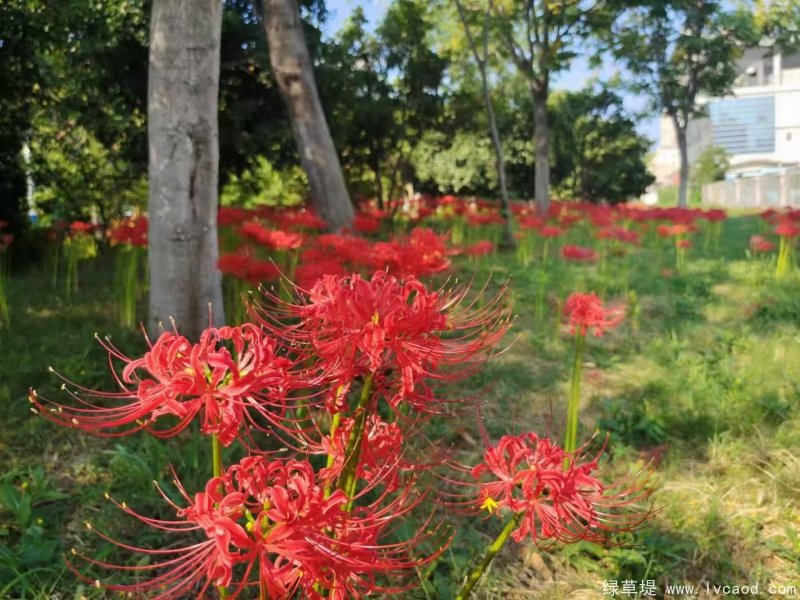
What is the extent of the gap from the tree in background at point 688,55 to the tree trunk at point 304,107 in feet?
33.8

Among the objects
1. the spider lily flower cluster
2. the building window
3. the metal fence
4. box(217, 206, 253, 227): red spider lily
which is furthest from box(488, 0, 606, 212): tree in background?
the building window

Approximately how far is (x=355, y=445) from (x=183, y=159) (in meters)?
2.36

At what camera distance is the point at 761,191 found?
28.6m

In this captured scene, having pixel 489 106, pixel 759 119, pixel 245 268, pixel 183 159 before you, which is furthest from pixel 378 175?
pixel 759 119

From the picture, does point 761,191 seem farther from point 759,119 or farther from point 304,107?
point 759,119

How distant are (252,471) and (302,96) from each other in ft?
17.6

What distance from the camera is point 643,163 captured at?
20.0 m

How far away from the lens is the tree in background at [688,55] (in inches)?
593

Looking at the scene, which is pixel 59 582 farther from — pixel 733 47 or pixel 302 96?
pixel 733 47

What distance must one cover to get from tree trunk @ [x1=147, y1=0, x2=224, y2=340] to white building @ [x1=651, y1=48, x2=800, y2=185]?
56445 millimetres

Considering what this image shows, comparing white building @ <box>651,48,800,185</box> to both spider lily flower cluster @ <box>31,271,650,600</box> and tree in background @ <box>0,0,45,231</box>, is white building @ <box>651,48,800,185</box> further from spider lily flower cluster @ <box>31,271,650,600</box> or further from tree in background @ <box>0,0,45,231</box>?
spider lily flower cluster @ <box>31,271,650,600</box>

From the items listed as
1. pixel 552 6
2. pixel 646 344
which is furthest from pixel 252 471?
pixel 552 6

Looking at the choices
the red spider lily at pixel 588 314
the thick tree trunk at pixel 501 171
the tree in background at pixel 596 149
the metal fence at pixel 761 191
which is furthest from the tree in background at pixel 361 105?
the metal fence at pixel 761 191

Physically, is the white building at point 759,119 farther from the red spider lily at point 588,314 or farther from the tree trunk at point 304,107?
the red spider lily at point 588,314
